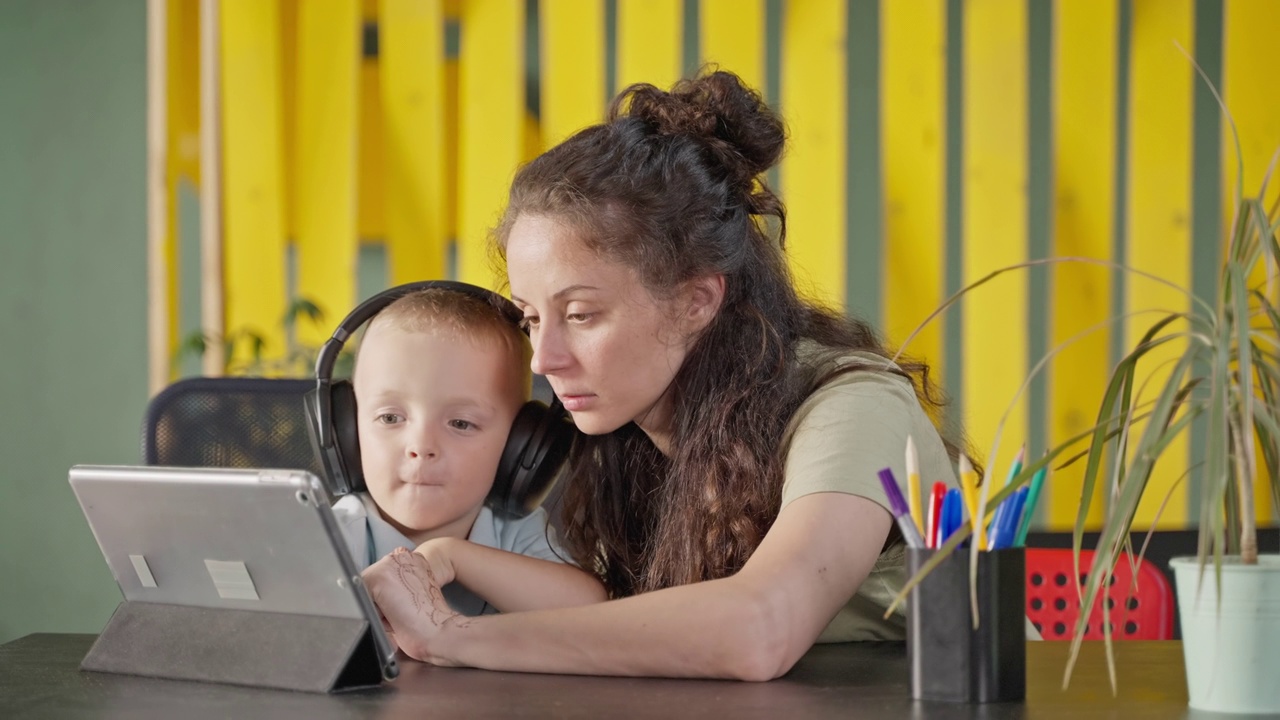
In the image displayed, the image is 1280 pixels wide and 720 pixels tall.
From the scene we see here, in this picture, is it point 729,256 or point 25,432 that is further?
point 25,432

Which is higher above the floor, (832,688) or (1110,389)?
(1110,389)

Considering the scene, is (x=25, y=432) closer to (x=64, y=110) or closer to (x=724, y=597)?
(x=64, y=110)

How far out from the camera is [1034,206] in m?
2.98

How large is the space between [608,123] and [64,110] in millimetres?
2149

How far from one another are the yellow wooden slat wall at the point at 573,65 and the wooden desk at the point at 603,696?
194 centimetres

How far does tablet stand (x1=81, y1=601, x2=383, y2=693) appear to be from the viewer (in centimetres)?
93

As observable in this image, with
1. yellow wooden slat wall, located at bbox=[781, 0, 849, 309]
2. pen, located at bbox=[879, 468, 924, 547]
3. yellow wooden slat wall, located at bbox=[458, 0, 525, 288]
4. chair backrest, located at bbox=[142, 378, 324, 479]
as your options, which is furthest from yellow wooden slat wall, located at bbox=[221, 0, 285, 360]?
pen, located at bbox=[879, 468, 924, 547]

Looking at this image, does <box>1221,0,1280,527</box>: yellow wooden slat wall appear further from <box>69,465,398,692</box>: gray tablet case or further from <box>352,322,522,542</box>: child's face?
<box>69,465,398,692</box>: gray tablet case

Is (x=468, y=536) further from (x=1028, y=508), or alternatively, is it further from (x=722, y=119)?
(x=1028, y=508)

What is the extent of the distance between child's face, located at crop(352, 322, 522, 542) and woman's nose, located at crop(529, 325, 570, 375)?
114mm

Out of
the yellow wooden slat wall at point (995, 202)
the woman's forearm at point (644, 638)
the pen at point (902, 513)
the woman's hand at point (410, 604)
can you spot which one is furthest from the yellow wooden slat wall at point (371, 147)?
the pen at point (902, 513)

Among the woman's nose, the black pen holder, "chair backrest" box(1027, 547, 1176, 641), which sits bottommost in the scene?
"chair backrest" box(1027, 547, 1176, 641)

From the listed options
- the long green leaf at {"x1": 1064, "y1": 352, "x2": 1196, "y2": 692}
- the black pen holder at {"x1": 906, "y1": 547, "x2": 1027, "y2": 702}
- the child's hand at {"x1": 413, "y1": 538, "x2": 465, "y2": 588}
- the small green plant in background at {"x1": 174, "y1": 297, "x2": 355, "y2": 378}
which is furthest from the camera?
the small green plant in background at {"x1": 174, "y1": 297, "x2": 355, "y2": 378}

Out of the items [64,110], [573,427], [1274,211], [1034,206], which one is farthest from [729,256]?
[64,110]
